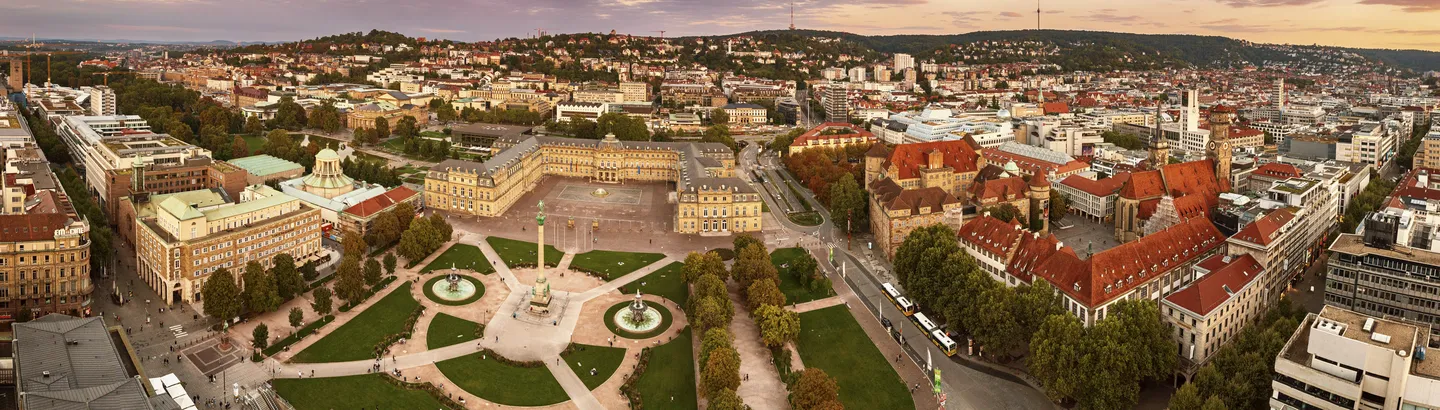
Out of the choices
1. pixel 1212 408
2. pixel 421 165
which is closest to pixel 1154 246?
pixel 1212 408

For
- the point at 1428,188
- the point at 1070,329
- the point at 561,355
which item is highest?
the point at 1428,188

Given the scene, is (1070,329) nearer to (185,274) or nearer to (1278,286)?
(1278,286)

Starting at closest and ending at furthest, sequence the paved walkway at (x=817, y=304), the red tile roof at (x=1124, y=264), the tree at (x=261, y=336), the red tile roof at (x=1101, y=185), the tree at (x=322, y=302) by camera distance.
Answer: the tree at (x=261, y=336), the red tile roof at (x=1124, y=264), the tree at (x=322, y=302), the paved walkway at (x=817, y=304), the red tile roof at (x=1101, y=185)

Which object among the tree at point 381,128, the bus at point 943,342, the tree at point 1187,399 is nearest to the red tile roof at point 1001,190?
the bus at point 943,342

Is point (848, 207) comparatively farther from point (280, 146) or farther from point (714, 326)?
point (280, 146)

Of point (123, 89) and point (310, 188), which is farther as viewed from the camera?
point (123, 89)

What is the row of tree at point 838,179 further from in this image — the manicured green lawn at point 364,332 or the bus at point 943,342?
the manicured green lawn at point 364,332
